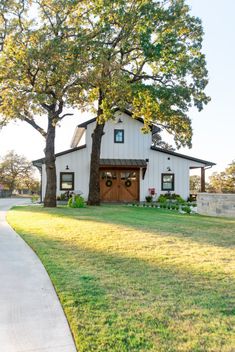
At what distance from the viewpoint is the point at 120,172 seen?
23.7m

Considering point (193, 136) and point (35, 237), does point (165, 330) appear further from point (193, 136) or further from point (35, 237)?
point (193, 136)

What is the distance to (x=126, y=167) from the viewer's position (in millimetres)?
23062

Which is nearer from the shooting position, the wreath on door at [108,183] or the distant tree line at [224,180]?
the wreath on door at [108,183]

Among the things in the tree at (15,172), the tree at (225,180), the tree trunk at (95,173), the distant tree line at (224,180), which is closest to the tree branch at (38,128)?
the tree trunk at (95,173)

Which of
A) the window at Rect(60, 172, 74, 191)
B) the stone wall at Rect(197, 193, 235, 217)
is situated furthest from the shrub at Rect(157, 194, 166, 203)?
the stone wall at Rect(197, 193, 235, 217)

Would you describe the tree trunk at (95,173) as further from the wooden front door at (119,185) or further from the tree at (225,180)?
the tree at (225,180)

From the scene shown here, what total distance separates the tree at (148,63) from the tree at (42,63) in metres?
1.10

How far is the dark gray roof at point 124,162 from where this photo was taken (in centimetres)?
2281

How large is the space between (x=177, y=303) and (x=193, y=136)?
17.6 meters

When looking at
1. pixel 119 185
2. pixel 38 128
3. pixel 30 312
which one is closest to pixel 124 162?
pixel 119 185

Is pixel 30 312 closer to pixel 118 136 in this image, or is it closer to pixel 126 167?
pixel 126 167

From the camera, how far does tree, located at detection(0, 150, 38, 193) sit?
5134 centimetres

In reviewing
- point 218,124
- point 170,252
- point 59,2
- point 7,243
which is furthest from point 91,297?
point 218,124

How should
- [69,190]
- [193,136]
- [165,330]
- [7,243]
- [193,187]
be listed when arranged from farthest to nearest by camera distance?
[193,187] < [69,190] < [193,136] < [7,243] < [165,330]
